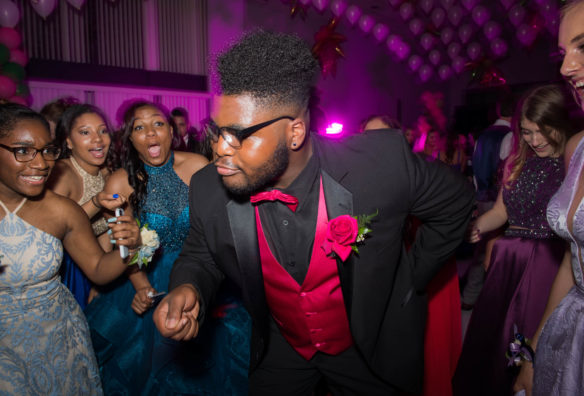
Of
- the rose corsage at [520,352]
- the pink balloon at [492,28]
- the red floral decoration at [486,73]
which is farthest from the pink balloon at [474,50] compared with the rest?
the rose corsage at [520,352]

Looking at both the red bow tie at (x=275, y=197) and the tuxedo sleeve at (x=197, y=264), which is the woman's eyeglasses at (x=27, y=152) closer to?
the tuxedo sleeve at (x=197, y=264)

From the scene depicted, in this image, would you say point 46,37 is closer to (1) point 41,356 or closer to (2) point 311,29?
(2) point 311,29

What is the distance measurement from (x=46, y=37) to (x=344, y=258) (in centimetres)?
830

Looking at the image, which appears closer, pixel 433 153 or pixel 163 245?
pixel 163 245

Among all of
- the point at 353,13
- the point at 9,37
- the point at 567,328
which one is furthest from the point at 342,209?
the point at 353,13

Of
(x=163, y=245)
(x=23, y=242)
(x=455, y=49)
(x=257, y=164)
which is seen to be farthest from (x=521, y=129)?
(x=455, y=49)

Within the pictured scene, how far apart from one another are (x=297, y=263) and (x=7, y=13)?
6.72 m

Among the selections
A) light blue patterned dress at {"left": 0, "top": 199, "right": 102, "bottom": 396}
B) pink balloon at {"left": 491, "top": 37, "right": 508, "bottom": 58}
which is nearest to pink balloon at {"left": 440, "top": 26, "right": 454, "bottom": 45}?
pink balloon at {"left": 491, "top": 37, "right": 508, "bottom": 58}

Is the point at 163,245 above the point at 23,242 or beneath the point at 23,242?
beneath

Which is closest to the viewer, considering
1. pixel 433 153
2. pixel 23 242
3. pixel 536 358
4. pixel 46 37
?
pixel 536 358

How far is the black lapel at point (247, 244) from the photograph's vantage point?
1835 millimetres

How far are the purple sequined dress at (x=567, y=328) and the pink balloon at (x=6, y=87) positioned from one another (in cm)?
649

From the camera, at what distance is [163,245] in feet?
9.82

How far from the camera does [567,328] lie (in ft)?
4.83
